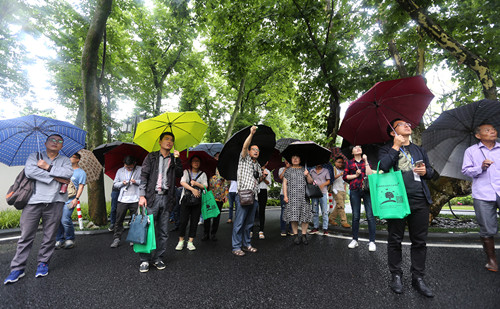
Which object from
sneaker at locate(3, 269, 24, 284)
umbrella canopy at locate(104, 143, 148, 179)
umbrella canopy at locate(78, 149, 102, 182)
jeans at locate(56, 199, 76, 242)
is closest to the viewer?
sneaker at locate(3, 269, 24, 284)

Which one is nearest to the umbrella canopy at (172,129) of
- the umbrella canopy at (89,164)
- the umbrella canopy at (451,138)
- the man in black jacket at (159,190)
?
the man in black jacket at (159,190)

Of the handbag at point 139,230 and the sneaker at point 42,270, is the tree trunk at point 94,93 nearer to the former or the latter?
the sneaker at point 42,270

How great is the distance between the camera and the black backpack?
3.46 metres

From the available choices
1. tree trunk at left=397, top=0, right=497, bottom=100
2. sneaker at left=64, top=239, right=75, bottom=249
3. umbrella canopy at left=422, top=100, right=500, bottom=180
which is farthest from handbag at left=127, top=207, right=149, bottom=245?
tree trunk at left=397, top=0, right=497, bottom=100

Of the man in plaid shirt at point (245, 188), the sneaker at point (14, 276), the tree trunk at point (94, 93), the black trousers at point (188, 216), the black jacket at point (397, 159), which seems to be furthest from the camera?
the tree trunk at point (94, 93)

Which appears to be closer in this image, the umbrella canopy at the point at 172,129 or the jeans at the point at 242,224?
the umbrella canopy at the point at 172,129

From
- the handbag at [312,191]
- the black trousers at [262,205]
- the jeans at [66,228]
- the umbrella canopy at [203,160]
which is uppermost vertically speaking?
the umbrella canopy at [203,160]

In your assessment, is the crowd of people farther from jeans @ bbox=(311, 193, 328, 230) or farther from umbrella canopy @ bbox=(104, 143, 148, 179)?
jeans @ bbox=(311, 193, 328, 230)

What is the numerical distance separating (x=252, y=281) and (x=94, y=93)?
7830 millimetres

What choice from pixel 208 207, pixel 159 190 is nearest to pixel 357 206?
pixel 208 207

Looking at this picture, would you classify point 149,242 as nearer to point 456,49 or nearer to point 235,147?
point 235,147

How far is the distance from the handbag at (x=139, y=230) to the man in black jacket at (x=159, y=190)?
6.7 inches

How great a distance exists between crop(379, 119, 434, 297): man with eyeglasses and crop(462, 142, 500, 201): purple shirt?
1313 millimetres

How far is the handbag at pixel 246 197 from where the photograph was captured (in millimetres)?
4578
